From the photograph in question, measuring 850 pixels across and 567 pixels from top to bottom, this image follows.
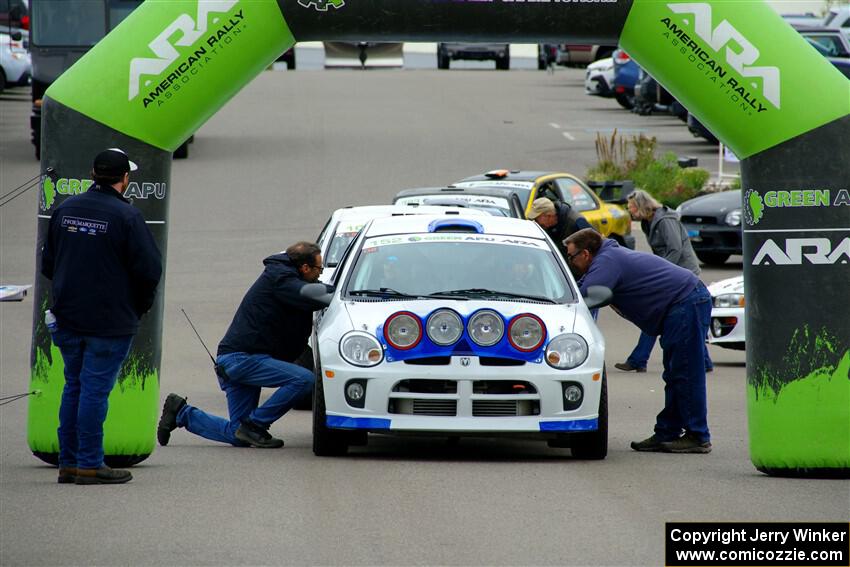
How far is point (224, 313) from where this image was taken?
19.0 metres

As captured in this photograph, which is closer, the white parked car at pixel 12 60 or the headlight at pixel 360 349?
the headlight at pixel 360 349

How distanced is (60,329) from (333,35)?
98.2 inches

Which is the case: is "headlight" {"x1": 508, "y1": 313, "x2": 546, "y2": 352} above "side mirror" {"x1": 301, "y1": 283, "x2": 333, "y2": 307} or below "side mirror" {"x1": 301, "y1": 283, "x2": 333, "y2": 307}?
below

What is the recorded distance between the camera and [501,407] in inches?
389

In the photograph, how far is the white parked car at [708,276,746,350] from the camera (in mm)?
15797

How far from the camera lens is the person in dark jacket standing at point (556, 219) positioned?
50.4ft

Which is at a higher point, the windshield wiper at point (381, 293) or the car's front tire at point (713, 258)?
the car's front tire at point (713, 258)

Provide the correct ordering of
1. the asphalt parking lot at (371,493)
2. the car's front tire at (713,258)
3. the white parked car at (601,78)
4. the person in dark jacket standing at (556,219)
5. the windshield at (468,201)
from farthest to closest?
the white parked car at (601,78) < the car's front tire at (713,258) < the windshield at (468,201) < the person in dark jacket standing at (556,219) < the asphalt parking lot at (371,493)

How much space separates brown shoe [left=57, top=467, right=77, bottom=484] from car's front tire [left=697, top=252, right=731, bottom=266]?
1514 cm

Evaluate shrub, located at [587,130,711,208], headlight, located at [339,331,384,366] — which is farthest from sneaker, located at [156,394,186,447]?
shrub, located at [587,130,711,208]

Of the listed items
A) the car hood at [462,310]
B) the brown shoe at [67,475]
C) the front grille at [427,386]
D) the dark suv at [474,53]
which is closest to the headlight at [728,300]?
the car hood at [462,310]

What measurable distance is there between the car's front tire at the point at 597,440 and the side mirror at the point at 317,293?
191 cm

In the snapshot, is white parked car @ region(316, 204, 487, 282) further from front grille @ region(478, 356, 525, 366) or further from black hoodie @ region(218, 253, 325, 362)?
front grille @ region(478, 356, 525, 366)

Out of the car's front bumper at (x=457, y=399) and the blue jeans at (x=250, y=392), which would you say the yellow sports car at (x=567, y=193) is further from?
the car's front bumper at (x=457, y=399)
